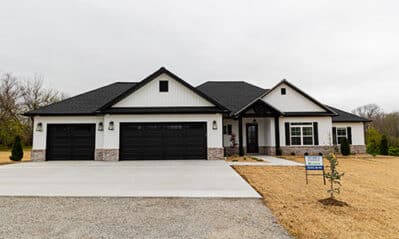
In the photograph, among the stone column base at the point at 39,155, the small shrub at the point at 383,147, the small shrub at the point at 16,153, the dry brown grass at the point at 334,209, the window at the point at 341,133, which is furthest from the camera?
the small shrub at the point at 383,147

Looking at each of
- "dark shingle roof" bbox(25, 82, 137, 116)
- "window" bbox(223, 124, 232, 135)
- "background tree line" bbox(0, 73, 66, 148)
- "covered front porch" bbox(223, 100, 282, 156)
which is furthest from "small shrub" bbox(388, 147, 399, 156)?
"background tree line" bbox(0, 73, 66, 148)

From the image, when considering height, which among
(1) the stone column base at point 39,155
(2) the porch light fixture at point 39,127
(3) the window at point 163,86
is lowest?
(1) the stone column base at point 39,155

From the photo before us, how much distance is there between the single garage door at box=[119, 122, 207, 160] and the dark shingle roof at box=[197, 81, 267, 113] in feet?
15.9

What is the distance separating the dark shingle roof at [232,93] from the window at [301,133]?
3959 millimetres

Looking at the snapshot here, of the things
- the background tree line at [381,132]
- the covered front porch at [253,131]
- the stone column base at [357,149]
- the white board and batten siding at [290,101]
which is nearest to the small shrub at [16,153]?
the covered front porch at [253,131]

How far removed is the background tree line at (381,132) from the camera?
2073 centimetres

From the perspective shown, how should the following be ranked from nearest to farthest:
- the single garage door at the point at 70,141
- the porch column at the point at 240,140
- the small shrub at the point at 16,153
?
the single garage door at the point at 70,141
the small shrub at the point at 16,153
the porch column at the point at 240,140

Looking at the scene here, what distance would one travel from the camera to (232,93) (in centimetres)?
2066

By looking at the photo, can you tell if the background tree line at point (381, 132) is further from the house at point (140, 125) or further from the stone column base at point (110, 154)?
the stone column base at point (110, 154)

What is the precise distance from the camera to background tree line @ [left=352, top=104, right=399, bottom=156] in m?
20.7

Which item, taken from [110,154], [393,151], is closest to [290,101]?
[393,151]

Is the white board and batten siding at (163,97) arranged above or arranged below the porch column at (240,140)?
above

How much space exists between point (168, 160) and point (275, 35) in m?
12.1

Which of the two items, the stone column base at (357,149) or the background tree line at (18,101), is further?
the background tree line at (18,101)
